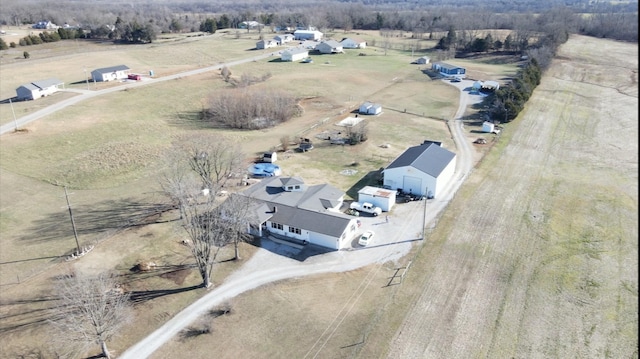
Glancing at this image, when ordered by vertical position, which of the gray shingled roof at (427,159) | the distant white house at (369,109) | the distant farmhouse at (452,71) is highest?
the distant farmhouse at (452,71)

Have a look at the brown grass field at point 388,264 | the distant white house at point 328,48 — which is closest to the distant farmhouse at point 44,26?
the distant white house at point 328,48

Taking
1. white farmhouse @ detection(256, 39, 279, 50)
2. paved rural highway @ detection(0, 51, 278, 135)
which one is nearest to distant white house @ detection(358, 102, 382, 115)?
paved rural highway @ detection(0, 51, 278, 135)

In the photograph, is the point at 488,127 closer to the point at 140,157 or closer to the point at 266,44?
the point at 140,157

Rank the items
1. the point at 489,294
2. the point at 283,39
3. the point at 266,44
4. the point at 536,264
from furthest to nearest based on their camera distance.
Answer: the point at 283,39 → the point at 266,44 → the point at 536,264 → the point at 489,294

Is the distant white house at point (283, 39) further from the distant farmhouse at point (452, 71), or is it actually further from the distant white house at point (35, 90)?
the distant white house at point (35, 90)

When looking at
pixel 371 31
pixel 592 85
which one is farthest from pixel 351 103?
pixel 371 31

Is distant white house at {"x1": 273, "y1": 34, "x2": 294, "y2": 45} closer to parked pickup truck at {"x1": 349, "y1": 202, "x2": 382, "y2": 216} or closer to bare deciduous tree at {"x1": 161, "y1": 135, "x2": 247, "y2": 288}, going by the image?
bare deciduous tree at {"x1": 161, "y1": 135, "x2": 247, "y2": 288}

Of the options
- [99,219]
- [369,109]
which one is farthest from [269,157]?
[369,109]
